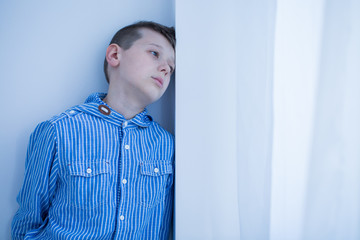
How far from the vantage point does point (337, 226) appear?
44cm

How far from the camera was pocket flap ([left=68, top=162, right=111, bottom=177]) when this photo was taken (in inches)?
27.4

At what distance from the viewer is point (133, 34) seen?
0.83 meters

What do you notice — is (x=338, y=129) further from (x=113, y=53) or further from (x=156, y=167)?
(x=113, y=53)

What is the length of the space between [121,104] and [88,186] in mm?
268

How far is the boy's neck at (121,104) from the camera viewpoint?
2.67 feet

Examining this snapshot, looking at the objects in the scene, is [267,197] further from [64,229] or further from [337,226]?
[64,229]

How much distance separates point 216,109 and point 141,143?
0.86 feet

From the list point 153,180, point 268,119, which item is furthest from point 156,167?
point 268,119

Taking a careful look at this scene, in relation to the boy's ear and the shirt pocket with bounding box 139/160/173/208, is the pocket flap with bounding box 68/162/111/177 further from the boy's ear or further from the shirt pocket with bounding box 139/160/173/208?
the boy's ear

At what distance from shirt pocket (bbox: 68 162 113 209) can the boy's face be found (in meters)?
0.25

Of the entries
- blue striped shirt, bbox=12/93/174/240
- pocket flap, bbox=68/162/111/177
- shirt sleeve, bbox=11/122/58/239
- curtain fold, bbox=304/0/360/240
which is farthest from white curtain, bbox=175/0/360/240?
shirt sleeve, bbox=11/122/58/239

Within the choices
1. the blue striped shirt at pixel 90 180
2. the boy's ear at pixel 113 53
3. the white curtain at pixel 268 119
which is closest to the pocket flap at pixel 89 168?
the blue striped shirt at pixel 90 180

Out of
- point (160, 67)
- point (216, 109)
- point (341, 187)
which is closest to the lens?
point (341, 187)

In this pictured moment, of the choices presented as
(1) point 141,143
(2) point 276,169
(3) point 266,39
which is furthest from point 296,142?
(1) point 141,143
